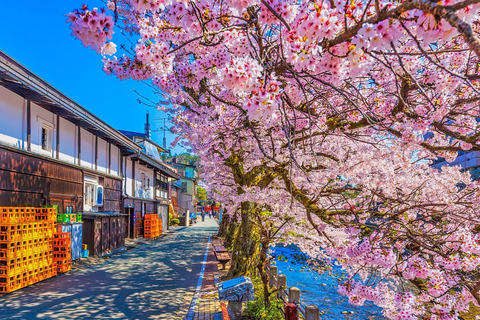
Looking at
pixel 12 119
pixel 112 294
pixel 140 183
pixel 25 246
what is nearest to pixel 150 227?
pixel 140 183

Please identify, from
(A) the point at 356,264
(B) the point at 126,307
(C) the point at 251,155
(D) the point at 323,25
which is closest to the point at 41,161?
(B) the point at 126,307

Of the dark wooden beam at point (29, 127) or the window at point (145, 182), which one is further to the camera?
the window at point (145, 182)

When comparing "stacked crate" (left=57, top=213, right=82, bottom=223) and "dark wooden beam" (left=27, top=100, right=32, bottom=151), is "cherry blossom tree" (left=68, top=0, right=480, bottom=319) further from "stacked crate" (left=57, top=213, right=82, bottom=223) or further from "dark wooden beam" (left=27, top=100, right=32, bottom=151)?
"stacked crate" (left=57, top=213, right=82, bottom=223)

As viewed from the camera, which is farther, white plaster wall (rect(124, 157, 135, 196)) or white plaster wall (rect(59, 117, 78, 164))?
white plaster wall (rect(124, 157, 135, 196))

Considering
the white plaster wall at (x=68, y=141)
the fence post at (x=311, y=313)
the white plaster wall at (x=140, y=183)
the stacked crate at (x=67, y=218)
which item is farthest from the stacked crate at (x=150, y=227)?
the fence post at (x=311, y=313)

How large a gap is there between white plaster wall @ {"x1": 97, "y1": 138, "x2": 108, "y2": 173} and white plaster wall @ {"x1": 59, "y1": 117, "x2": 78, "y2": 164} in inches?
98.5

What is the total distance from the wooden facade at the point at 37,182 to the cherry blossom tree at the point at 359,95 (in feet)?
19.3

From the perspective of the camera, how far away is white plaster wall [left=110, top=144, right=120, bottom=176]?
18.1 meters

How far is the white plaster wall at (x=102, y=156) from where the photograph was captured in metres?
16.3

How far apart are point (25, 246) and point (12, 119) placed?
4091 millimetres

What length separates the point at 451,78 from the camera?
3.62m

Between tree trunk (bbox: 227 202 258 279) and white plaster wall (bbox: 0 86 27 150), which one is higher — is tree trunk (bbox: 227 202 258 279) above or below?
below

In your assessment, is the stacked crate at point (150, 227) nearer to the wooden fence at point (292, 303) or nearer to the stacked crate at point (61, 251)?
the stacked crate at point (61, 251)

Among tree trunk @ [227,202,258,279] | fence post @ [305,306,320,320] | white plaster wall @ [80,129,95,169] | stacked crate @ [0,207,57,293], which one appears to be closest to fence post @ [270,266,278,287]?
tree trunk @ [227,202,258,279]
